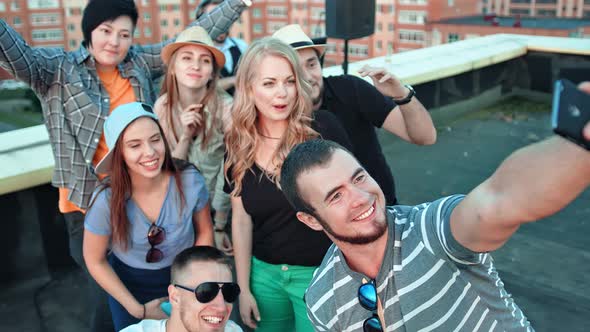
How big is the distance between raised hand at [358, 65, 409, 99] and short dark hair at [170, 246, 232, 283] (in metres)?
0.86

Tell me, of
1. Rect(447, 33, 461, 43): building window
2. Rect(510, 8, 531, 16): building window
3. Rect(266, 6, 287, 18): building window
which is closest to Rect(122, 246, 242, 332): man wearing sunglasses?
Rect(447, 33, 461, 43): building window

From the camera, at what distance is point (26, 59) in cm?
247

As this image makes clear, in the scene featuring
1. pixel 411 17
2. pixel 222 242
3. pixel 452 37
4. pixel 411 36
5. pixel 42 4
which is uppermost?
pixel 42 4

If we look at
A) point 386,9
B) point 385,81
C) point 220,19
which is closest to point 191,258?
point 385,81

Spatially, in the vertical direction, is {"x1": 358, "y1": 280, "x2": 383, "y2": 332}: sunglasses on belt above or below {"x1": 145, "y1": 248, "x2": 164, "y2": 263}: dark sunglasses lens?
above

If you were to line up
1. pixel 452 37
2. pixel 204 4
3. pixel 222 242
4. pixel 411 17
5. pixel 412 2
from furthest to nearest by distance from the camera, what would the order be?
pixel 411 17 → pixel 412 2 → pixel 452 37 → pixel 204 4 → pixel 222 242

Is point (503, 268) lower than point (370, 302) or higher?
lower

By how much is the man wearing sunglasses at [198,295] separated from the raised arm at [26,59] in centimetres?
100

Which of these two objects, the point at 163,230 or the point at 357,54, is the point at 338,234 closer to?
the point at 163,230

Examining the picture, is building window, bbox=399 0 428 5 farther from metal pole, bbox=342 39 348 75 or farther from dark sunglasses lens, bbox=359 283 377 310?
dark sunglasses lens, bbox=359 283 377 310

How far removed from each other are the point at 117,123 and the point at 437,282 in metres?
1.45

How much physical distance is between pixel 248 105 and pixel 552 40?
570 centimetres

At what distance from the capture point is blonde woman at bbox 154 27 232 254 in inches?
110

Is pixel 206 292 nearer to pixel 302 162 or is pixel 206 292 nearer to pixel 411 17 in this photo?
pixel 302 162
